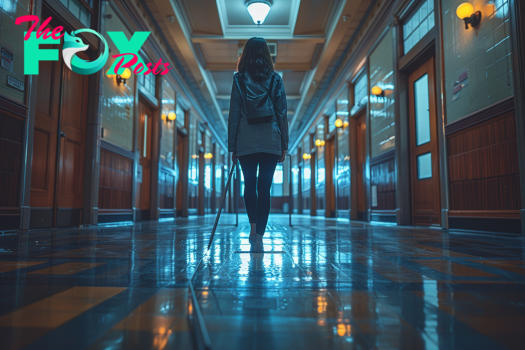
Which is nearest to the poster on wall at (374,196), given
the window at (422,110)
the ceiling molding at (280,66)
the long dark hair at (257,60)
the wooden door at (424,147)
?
the wooden door at (424,147)

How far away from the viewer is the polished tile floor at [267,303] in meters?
0.71

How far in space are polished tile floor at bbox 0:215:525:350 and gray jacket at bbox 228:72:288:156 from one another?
734 mm

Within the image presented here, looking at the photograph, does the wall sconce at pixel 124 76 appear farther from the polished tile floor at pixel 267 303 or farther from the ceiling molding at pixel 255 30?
the polished tile floor at pixel 267 303

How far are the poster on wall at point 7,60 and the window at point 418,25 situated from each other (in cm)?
544


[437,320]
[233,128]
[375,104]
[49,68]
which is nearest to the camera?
[437,320]

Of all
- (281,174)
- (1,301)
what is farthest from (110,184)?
(281,174)

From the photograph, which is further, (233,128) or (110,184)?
(110,184)

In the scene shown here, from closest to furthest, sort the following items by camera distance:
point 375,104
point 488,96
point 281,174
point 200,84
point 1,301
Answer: point 1,301 < point 488,96 < point 375,104 < point 200,84 < point 281,174

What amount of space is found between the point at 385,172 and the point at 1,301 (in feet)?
22.8

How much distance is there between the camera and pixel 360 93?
900 centimetres

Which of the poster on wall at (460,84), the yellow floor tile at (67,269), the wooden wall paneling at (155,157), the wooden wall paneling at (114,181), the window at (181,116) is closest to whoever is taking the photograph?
the yellow floor tile at (67,269)

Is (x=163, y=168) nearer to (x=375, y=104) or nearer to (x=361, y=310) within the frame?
(x=375, y=104)

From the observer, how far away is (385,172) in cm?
720

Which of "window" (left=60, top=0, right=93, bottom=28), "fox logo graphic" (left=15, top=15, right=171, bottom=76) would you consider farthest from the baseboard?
"window" (left=60, top=0, right=93, bottom=28)
